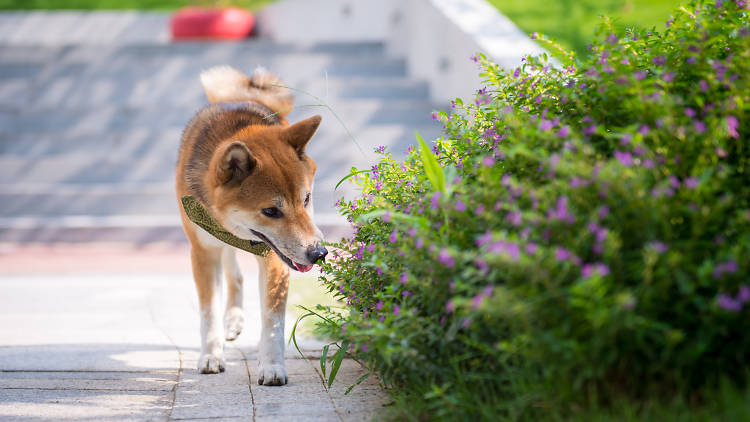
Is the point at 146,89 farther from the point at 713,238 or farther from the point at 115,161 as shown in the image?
the point at 713,238

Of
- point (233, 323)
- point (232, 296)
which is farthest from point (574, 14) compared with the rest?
point (233, 323)

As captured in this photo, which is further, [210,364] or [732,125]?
[210,364]

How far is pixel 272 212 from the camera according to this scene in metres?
3.14

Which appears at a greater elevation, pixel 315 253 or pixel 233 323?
pixel 315 253

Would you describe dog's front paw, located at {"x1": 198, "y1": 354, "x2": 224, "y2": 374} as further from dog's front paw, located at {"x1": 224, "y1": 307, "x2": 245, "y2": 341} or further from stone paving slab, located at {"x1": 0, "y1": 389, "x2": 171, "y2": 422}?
dog's front paw, located at {"x1": 224, "y1": 307, "x2": 245, "y2": 341}

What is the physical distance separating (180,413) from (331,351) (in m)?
1.06

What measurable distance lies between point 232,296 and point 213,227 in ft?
2.79

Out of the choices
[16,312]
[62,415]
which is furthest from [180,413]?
[16,312]

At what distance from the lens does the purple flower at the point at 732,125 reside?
1929mm

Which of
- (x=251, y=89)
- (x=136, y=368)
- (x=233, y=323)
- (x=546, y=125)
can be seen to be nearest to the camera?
(x=546, y=125)

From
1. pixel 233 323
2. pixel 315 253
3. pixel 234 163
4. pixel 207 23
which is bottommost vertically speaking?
pixel 207 23

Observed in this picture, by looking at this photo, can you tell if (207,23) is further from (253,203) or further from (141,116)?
(253,203)

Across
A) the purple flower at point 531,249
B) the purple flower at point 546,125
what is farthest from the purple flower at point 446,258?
the purple flower at point 546,125

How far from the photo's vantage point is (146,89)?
9.21m
